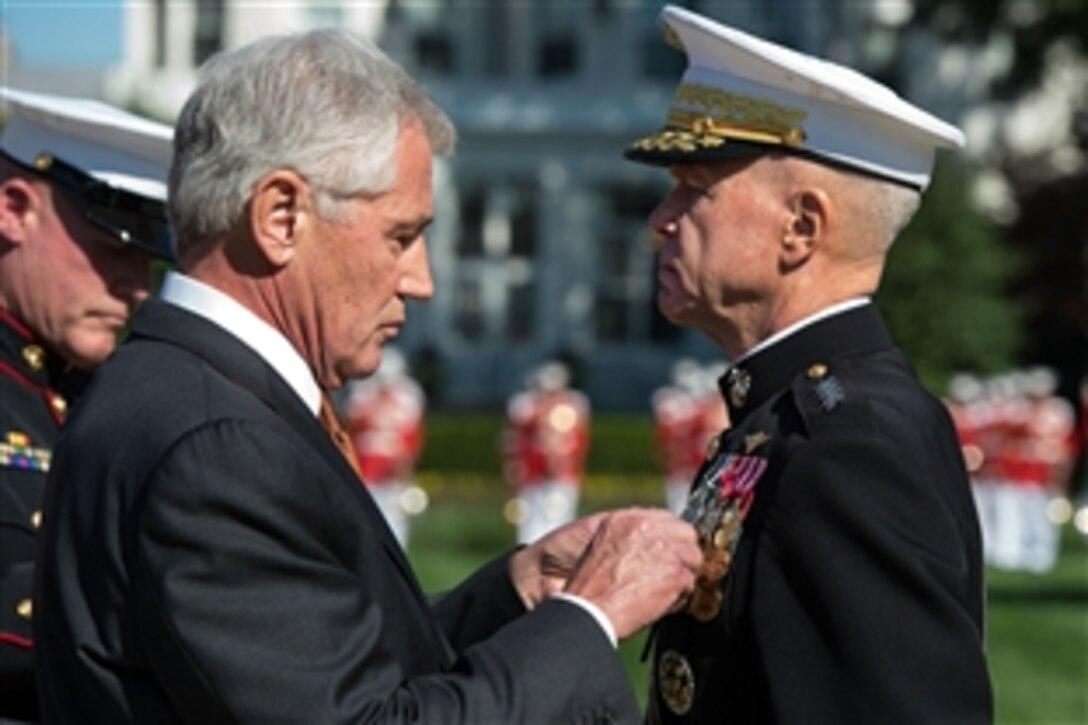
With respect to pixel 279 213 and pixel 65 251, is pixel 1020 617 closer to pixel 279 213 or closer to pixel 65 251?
pixel 65 251

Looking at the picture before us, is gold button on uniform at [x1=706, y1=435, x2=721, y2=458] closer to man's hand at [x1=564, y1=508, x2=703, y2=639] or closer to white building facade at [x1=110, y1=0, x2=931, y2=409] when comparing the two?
man's hand at [x1=564, y1=508, x2=703, y2=639]

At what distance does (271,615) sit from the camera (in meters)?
2.68

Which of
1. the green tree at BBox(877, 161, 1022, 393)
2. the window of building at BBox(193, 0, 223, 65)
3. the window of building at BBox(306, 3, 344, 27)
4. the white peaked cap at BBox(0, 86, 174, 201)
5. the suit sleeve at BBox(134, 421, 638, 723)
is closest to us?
the suit sleeve at BBox(134, 421, 638, 723)

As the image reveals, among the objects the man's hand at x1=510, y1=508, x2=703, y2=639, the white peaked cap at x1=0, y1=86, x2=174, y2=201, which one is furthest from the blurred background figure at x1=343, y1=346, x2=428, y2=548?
the man's hand at x1=510, y1=508, x2=703, y2=639

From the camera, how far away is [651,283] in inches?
1695

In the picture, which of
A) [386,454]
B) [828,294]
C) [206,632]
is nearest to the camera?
[206,632]

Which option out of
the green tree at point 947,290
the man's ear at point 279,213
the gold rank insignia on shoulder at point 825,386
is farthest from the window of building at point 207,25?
the man's ear at point 279,213

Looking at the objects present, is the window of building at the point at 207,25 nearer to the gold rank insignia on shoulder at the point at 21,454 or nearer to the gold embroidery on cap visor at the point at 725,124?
the gold rank insignia on shoulder at the point at 21,454

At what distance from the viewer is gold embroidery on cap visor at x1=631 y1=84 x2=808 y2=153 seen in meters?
3.69

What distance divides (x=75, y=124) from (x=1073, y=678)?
862cm

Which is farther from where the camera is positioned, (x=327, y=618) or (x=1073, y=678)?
(x=1073, y=678)

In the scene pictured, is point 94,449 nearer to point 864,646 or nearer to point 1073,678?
point 864,646

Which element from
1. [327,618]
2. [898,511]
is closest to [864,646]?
[898,511]

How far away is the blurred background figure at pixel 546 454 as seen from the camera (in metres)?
23.1
